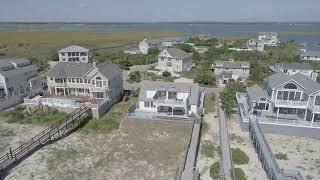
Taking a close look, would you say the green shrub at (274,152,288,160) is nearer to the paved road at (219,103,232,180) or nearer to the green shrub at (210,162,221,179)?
the paved road at (219,103,232,180)

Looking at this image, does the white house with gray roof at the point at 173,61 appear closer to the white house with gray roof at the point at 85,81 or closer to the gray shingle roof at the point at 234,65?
the gray shingle roof at the point at 234,65

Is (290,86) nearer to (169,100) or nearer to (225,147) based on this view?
(225,147)

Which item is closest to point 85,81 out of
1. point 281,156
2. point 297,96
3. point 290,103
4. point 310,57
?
point 290,103

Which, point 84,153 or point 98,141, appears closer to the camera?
point 84,153

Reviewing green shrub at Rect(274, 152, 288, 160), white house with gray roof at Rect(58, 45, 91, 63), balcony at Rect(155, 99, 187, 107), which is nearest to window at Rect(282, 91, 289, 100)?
green shrub at Rect(274, 152, 288, 160)

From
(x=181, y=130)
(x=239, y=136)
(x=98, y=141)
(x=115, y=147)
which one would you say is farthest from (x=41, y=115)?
(x=239, y=136)

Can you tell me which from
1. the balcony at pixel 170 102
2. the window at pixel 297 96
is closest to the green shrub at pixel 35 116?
the balcony at pixel 170 102

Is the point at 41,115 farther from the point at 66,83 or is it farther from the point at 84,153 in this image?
the point at 84,153
